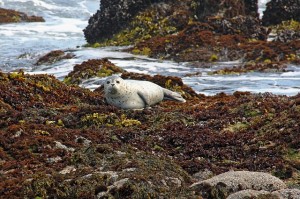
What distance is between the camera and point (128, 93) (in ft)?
43.7

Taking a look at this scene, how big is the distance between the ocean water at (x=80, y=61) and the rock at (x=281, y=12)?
1179cm

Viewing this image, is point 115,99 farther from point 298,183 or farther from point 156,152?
point 298,183

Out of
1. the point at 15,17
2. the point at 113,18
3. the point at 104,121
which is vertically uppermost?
the point at 113,18

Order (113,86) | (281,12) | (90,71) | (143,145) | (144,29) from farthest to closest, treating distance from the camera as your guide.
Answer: (281,12), (144,29), (90,71), (113,86), (143,145)

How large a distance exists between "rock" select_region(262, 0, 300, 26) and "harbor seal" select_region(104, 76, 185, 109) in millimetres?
25899

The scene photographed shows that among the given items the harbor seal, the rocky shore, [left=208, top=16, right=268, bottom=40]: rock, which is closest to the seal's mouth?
the harbor seal

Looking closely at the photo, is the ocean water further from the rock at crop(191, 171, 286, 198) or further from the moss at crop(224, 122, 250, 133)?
the rock at crop(191, 171, 286, 198)

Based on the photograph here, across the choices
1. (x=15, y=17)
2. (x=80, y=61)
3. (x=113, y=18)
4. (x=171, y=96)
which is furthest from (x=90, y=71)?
(x=15, y=17)

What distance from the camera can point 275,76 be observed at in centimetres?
2306

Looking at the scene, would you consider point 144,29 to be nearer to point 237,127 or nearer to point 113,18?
point 113,18

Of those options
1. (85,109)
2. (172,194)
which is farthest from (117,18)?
(172,194)

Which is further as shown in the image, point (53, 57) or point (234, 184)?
point (53, 57)

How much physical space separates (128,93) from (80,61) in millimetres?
16204

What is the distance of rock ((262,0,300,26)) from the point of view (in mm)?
37341
